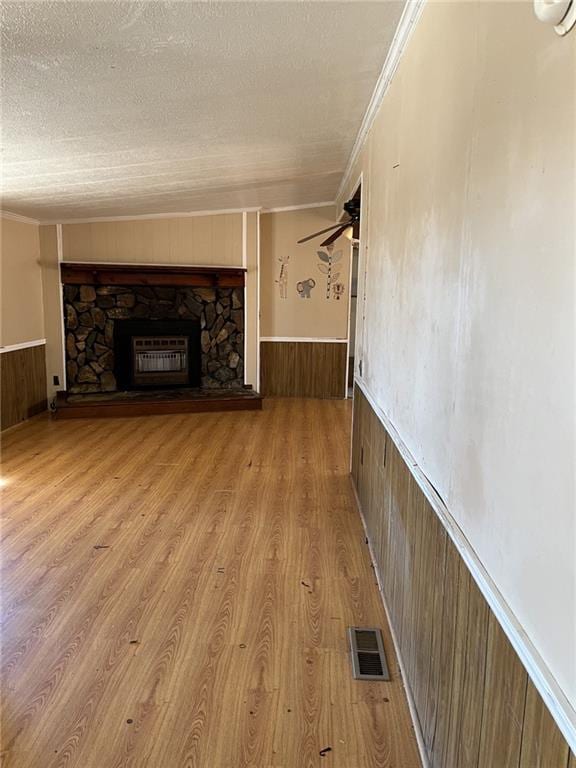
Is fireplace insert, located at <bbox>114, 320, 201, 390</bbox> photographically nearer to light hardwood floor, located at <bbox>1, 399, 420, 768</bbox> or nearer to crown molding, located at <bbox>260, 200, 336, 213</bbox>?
crown molding, located at <bbox>260, 200, 336, 213</bbox>

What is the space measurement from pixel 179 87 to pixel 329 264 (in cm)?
462

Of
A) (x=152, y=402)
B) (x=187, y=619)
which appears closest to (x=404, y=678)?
(x=187, y=619)

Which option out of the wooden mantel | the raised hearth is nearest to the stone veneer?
the wooden mantel

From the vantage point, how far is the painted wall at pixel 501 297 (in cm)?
83

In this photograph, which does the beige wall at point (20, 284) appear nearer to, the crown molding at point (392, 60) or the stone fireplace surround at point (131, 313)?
the stone fireplace surround at point (131, 313)

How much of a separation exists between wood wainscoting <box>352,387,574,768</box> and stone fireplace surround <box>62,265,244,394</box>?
430 cm

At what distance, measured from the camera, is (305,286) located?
6859 millimetres

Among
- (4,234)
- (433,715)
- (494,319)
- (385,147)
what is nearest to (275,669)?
(433,715)

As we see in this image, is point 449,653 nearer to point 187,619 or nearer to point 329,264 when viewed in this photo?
point 187,619

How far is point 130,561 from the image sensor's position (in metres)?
2.77

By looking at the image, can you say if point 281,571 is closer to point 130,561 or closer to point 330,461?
point 130,561

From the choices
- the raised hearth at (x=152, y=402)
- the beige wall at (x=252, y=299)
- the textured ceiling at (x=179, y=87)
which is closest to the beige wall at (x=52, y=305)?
the raised hearth at (x=152, y=402)

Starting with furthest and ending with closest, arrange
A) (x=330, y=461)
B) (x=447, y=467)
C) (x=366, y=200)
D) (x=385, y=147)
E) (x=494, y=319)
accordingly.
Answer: (x=330, y=461) < (x=366, y=200) < (x=385, y=147) < (x=447, y=467) < (x=494, y=319)

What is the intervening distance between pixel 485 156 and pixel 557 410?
671 millimetres
